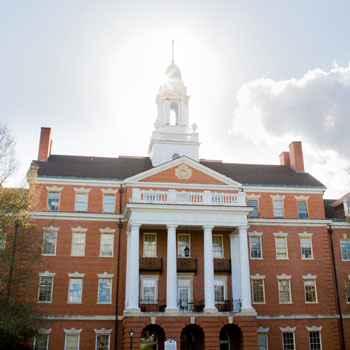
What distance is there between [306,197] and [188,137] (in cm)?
1175

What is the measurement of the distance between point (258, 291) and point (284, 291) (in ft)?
7.11

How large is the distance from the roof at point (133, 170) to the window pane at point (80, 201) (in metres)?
1.54

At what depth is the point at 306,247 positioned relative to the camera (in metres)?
38.4

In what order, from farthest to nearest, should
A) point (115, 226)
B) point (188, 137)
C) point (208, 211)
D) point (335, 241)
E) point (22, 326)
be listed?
point (188, 137) → point (335, 241) → point (115, 226) → point (208, 211) → point (22, 326)

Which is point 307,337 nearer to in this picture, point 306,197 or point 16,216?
point 306,197

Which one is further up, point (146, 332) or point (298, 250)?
point (298, 250)

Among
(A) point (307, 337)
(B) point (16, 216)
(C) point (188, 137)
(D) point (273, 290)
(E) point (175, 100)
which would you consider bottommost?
(A) point (307, 337)

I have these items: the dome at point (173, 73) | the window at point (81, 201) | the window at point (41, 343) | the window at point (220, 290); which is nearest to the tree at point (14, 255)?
the window at point (41, 343)

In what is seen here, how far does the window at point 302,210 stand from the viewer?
3934 cm

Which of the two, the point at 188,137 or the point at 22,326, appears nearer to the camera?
the point at 22,326

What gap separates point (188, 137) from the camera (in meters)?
43.1

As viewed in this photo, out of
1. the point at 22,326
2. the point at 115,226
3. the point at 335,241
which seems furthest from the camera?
the point at 335,241

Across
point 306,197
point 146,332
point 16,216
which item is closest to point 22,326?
point 16,216

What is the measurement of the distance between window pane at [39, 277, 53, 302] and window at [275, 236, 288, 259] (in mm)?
17780
